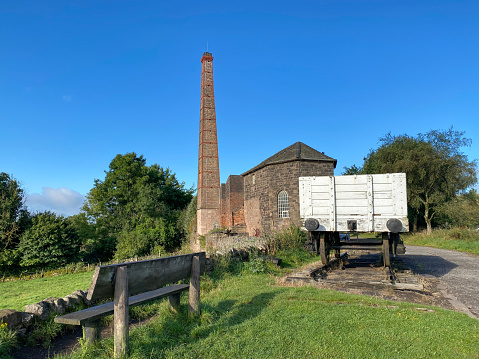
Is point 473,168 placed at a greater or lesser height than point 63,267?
greater

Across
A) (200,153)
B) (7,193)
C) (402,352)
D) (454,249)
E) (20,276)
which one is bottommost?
(20,276)

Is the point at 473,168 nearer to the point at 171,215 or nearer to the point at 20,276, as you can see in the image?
the point at 171,215

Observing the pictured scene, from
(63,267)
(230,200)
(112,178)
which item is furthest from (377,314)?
(112,178)

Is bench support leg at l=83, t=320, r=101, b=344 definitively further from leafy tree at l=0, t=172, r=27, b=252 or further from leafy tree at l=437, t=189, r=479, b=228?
leafy tree at l=0, t=172, r=27, b=252

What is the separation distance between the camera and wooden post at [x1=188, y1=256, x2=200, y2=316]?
455cm

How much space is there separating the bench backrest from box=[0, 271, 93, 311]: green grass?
1540 cm

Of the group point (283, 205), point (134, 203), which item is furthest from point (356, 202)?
point (134, 203)

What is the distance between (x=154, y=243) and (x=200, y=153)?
11215 mm

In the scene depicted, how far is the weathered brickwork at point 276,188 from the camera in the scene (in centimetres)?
2002

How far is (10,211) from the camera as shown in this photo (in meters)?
29.2

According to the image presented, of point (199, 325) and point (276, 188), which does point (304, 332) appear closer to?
point (199, 325)

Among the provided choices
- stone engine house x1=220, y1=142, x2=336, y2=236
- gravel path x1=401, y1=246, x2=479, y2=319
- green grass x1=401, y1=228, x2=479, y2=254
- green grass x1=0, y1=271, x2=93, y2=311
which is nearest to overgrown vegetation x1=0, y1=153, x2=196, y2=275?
green grass x1=0, y1=271, x2=93, y2=311

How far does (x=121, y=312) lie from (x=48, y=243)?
29.6 metres

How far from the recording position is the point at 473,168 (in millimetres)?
26078
